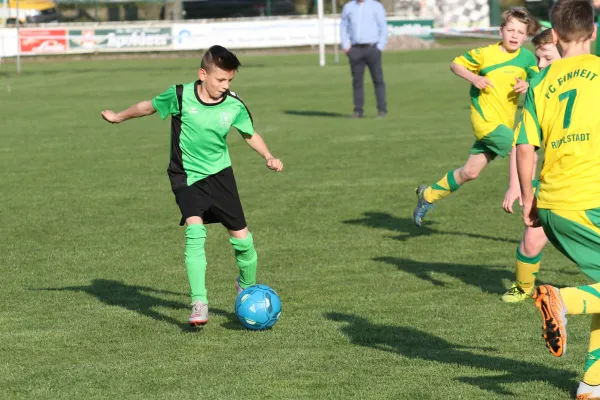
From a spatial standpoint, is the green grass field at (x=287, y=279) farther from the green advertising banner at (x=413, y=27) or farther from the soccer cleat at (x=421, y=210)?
the green advertising banner at (x=413, y=27)

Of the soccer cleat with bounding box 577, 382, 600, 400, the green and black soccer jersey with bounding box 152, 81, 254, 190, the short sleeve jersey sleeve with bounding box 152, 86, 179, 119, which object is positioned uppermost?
the short sleeve jersey sleeve with bounding box 152, 86, 179, 119

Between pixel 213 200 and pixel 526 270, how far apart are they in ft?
7.34

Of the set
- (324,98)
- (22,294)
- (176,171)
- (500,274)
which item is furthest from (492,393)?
(324,98)

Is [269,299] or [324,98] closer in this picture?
[269,299]

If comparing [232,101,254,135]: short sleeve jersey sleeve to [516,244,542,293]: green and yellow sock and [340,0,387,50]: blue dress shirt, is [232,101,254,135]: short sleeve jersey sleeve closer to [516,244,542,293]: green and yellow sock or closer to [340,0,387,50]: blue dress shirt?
[516,244,542,293]: green and yellow sock

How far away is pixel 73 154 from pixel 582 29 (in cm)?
1178

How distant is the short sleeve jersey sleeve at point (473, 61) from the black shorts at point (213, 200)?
125 inches

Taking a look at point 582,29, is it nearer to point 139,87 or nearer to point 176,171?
point 176,171

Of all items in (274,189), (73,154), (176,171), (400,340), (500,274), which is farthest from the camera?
(73,154)

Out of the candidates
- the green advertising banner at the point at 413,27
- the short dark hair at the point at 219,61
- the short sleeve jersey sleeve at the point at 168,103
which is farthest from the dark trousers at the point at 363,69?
the green advertising banner at the point at 413,27

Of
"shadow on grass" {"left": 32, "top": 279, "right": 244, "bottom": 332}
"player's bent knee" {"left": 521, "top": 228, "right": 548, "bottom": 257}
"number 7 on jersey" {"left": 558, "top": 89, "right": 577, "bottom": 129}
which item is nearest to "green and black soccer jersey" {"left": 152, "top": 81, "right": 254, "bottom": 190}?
"shadow on grass" {"left": 32, "top": 279, "right": 244, "bottom": 332}

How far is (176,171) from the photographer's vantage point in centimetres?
685

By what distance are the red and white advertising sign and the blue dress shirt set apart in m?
19.5

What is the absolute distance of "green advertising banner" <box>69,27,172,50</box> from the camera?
3800 cm
